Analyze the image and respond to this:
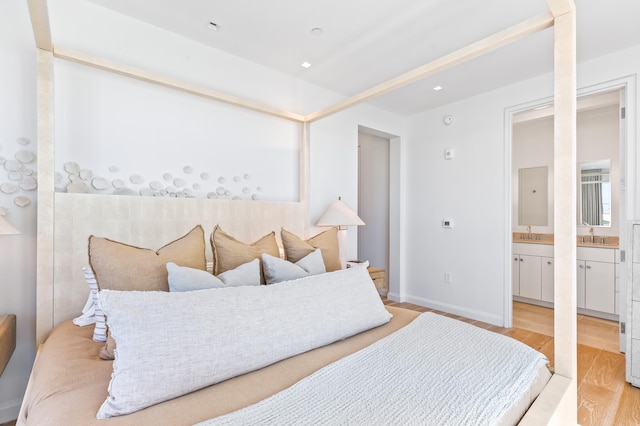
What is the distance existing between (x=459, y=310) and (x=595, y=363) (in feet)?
4.39

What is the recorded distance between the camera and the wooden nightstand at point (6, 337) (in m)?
1.50

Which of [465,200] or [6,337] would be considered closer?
[6,337]

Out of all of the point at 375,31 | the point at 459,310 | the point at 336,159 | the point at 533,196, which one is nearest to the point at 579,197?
the point at 533,196

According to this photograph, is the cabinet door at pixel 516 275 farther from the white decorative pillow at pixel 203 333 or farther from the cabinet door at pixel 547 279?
the white decorative pillow at pixel 203 333

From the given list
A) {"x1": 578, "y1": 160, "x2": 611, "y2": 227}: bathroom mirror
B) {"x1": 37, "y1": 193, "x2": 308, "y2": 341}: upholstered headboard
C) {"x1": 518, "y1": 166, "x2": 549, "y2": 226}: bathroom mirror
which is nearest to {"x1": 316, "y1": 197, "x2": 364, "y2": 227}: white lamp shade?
{"x1": 37, "y1": 193, "x2": 308, "y2": 341}: upholstered headboard

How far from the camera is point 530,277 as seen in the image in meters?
4.21

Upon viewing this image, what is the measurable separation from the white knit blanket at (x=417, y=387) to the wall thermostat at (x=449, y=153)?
289 cm

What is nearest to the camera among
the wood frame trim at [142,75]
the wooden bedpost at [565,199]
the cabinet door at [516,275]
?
the wooden bedpost at [565,199]

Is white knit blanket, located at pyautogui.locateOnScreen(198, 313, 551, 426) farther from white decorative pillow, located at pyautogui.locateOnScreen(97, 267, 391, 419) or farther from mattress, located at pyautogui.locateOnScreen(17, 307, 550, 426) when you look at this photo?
white decorative pillow, located at pyautogui.locateOnScreen(97, 267, 391, 419)

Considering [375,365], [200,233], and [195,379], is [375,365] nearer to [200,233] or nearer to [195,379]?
[195,379]

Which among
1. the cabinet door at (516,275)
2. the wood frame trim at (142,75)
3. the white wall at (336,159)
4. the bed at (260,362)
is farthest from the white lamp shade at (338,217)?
the cabinet door at (516,275)

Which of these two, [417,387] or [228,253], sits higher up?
[228,253]

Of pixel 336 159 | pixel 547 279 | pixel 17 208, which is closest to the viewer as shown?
pixel 17 208

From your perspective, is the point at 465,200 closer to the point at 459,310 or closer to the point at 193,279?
the point at 459,310
